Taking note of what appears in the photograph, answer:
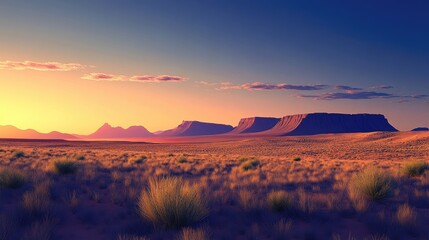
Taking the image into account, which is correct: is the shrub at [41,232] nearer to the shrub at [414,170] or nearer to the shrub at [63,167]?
the shrub at [63,167]

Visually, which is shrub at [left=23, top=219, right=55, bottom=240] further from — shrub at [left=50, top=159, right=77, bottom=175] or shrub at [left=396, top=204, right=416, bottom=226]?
shrub at [left=50, top=159, right=77, bottom=175]

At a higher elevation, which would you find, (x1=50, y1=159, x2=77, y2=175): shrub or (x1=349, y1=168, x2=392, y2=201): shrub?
(x1=50, y1=159, x2=77, y2=175): shrub

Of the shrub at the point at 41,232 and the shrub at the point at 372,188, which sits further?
the shrub at the point at 372,188

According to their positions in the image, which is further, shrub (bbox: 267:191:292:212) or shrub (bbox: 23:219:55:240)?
shrub (bbox: 267:191:292:212)

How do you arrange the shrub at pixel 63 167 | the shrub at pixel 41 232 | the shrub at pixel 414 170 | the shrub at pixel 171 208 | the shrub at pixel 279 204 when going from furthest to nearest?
1. the shrub at pixel 414 170
2. the shrub at pixel 63 167
3. the shrub at pixel 279 204
4. the shrub at pixel 171 208
5. the shrub at pixel 41 232

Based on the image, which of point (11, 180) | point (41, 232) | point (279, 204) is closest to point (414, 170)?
point (279, 204)

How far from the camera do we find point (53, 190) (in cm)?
1041

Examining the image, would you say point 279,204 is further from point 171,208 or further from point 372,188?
point 372,188

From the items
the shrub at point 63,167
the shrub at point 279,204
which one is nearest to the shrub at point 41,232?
the shrub at point 279,204

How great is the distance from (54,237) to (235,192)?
6.47 m

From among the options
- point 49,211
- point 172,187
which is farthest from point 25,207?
point 172,187

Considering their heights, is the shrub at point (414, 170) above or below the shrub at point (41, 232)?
below

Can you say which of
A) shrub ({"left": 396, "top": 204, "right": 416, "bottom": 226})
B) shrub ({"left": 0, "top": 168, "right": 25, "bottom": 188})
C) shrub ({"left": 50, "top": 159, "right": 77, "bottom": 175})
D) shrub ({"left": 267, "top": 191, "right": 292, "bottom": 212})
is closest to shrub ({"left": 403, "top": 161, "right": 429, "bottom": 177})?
shrub ({"left": 396, "top": 204, "right": 416, "bottom": 226})

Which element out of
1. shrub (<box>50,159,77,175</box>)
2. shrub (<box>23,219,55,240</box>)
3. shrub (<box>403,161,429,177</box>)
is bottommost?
shrub (<box>403,161,429,177</box>)
